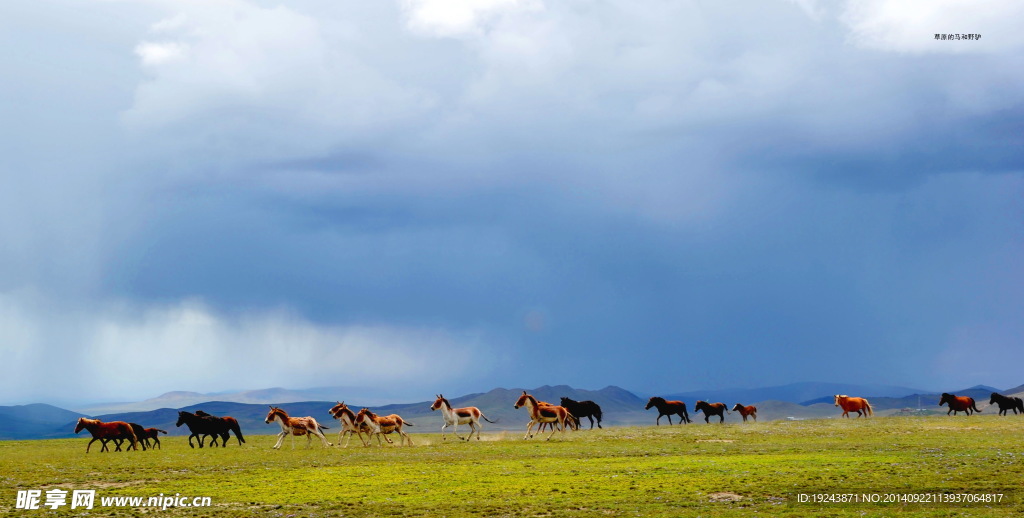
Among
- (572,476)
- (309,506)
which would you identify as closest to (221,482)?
(309,506)

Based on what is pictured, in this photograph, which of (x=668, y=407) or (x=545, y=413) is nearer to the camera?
(x=545, y=413)

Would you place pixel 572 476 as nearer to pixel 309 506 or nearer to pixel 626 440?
pixel 309 506

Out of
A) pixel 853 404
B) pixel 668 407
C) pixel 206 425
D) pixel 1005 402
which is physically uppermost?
pixel 206 425

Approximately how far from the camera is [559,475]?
31.3 m

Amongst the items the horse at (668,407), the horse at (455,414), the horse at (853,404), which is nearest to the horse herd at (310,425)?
the horse at (455,414)

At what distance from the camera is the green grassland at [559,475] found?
79.4 ft

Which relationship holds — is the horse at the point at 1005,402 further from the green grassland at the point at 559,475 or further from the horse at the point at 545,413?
the horse at the point at 545,413

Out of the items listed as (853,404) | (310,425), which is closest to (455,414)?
(310,425)

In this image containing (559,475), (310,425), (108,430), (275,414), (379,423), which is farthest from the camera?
(379,423)

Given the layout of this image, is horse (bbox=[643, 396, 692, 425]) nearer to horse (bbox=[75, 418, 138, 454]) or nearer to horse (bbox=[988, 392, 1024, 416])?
horse (bbox=[988, 392, 1024, 416])

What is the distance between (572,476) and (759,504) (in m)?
8.41

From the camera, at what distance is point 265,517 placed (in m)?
23.1

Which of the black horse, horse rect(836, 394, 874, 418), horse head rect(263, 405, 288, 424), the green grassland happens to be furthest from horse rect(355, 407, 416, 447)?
horse rect(836, 394, 874, 418)

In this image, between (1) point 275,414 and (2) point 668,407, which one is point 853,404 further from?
(1) point 275,414
